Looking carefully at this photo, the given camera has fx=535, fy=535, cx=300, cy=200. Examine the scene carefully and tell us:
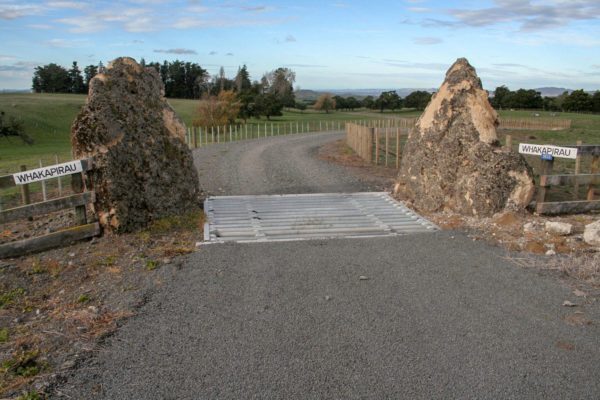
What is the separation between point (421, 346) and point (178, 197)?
5.98 m

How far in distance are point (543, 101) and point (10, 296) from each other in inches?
4027

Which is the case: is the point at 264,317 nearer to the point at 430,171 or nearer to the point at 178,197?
the point at 178,197

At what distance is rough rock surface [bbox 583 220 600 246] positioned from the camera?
7914 mm

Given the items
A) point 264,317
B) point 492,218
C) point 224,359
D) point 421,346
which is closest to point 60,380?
point 224,359

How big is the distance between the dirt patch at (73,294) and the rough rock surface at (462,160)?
184 inches

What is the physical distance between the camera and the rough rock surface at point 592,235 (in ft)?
26.0

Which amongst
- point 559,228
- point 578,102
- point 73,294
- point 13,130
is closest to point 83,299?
point 73,294

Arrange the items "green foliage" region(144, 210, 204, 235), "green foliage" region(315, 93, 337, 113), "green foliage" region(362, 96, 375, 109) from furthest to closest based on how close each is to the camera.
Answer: "green foliage" region(362, 96, 375, 109) < "green foliage" region(315, 93, 337, 113) < "green foliage" region(144, 210, 204, 235)

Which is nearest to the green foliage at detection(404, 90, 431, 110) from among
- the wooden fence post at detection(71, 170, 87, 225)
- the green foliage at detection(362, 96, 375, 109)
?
the green foliage at detection(362, 96, 375, 109)

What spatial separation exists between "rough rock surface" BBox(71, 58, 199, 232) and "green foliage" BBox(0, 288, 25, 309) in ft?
7.17

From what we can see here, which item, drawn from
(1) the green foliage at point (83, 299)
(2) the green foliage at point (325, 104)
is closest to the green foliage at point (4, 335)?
(1) the green foliage at point (83, 299)

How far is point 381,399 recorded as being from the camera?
13.5 ft

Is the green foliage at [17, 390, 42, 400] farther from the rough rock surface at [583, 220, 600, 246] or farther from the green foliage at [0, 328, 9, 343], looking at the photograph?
the rough rock surface at [583, 220, 600, 246]

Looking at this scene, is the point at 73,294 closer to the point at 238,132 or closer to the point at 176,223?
the point at 176,223
